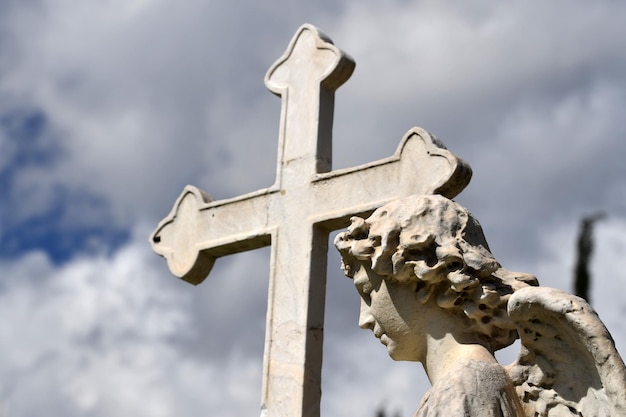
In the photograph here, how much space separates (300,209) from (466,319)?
2046mm

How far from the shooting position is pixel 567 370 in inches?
185

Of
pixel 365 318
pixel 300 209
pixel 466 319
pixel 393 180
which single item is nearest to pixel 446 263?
pixel 466 319

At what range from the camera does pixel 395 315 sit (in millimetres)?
5125

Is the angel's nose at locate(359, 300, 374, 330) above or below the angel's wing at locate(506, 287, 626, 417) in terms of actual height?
above

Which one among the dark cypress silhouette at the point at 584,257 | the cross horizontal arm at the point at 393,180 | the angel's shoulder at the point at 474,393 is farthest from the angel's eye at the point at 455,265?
the dark cypress silhouette at the point at 584,257

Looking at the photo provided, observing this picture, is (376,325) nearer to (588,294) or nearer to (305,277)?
(305,277)

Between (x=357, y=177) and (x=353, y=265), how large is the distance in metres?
1.55

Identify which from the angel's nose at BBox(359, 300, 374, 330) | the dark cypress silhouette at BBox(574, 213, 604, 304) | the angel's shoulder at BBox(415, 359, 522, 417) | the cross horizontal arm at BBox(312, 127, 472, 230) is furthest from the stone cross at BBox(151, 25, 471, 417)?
the dark cypress silhouette at BBox(574, 213, 604, 304)

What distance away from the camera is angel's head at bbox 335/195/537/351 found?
Result: 4.96 meters

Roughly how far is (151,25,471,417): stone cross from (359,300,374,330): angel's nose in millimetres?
1270

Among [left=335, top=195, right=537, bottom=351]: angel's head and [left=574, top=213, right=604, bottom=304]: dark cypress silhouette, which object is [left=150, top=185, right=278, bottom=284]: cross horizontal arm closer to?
[left=335, top=195, right=537, bottom=351]: angel's head

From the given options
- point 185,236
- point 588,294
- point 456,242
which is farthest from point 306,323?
point 588,294

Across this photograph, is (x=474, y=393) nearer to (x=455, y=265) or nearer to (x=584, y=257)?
(x=455, y=265)

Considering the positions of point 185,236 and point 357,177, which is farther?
point 185,236
